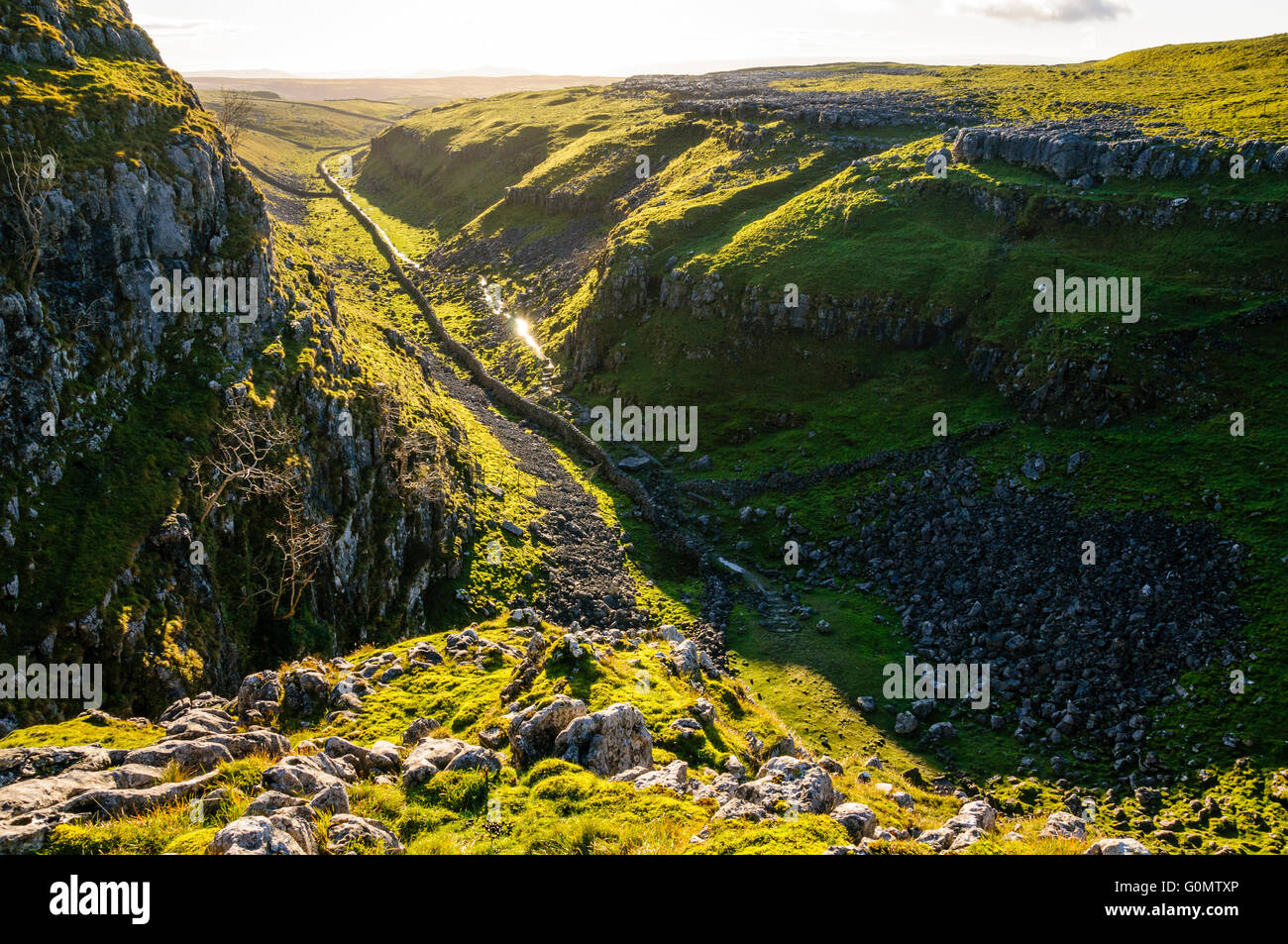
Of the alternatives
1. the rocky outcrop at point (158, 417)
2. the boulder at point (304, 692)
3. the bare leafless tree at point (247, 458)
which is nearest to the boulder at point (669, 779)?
the boulder at point (304, 692)

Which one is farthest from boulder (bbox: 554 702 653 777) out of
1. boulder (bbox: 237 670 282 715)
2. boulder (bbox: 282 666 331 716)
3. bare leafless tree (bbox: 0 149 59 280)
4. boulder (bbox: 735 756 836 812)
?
bare leafless tree (bbox: 0 149 59 280)

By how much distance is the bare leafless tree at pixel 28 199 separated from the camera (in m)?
30.5

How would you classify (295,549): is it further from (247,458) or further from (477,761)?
(477,761)

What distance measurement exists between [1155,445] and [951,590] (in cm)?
1660

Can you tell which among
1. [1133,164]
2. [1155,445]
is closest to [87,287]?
[1155,445]

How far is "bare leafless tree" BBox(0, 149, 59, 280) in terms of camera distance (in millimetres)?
30453

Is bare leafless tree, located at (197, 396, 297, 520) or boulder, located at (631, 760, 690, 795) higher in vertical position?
bare leafless tree, located at (197, 396, 297, 520)

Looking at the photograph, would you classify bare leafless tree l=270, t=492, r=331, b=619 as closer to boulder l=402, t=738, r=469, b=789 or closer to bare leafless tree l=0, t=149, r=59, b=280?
boulder l=402, t=738, r=469, b=789

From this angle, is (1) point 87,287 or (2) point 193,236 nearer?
(1) point 87,287

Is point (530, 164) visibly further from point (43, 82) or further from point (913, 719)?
point (913, 719)

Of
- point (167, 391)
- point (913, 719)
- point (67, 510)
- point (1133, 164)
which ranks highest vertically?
point (1133, 164)

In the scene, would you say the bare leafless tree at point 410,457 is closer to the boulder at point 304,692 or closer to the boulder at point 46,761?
the boulder at point 304,692

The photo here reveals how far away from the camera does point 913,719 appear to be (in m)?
37.2

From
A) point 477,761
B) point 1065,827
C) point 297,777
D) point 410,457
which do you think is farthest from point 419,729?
point 410,457
